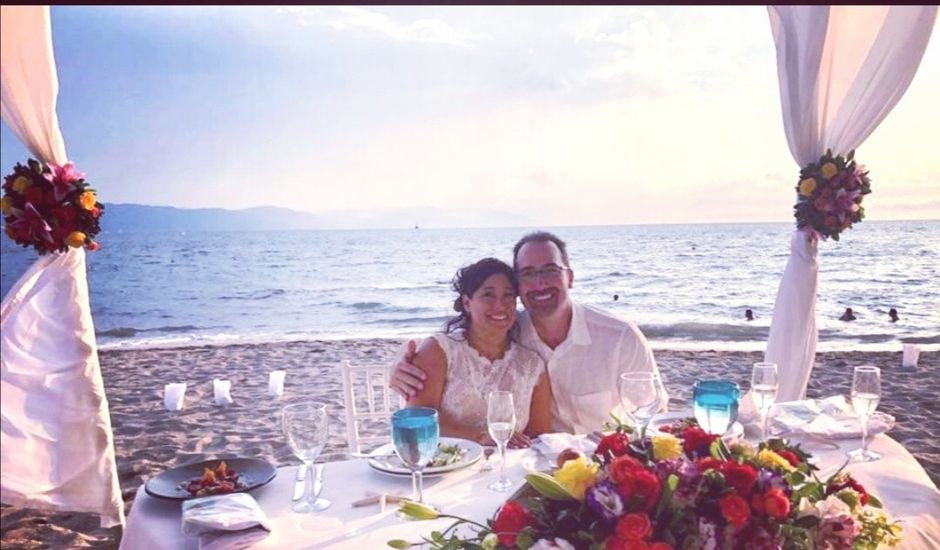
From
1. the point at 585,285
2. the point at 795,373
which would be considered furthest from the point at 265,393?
the point at 585,285

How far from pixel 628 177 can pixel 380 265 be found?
858 centimetres

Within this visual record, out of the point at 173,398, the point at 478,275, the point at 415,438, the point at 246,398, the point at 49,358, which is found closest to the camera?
the point at 415,438

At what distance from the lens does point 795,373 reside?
3.17 metres

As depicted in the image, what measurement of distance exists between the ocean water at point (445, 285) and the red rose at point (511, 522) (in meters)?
10.4

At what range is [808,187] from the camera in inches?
116

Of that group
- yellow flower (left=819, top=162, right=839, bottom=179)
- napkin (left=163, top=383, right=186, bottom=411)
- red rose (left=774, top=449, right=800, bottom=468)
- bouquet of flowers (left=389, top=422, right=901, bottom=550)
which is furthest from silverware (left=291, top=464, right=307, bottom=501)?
napkin (left=163, top=383, right=186, bottom=411)

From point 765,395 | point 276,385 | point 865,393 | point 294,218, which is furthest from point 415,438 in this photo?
point 294,218

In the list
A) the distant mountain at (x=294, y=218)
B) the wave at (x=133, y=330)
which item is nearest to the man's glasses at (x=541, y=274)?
the wave at (x=133, y=330)

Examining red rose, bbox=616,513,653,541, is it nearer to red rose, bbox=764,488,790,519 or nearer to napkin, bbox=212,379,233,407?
red rose, bbox=764,488,790,519

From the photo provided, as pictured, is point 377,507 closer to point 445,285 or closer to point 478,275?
point 478,275

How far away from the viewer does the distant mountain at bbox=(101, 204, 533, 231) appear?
29.2 metres

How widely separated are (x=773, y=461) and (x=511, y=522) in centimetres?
46

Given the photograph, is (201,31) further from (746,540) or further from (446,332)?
(746,540)

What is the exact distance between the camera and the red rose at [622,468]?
1.13 meters
